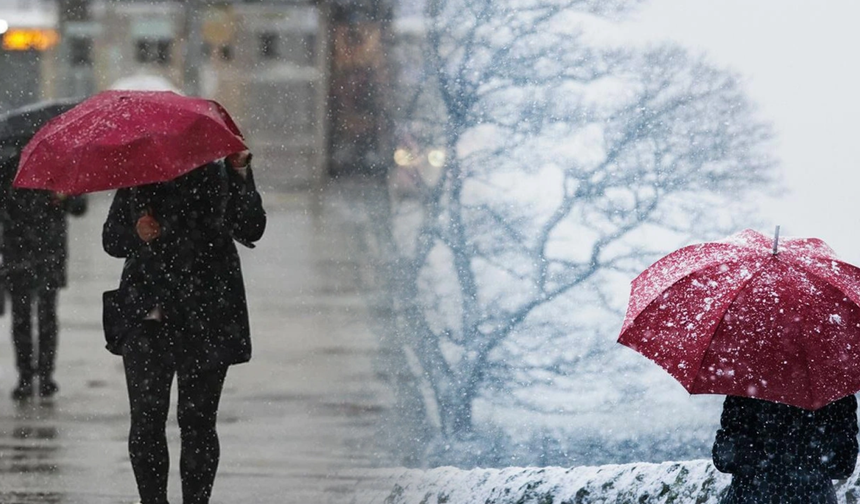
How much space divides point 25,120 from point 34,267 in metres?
0.66

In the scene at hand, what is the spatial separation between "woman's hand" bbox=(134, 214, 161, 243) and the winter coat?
1.62 metres

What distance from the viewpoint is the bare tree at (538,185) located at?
177 inches

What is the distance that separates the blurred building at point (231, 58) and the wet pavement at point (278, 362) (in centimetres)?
38

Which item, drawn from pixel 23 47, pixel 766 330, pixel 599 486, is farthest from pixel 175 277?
pixel 23 47

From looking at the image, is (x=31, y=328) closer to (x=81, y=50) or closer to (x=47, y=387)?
(x=47, y=387)

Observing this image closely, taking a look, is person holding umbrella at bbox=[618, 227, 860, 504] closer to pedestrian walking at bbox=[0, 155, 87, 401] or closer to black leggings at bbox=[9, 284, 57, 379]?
pedestrian walking at bbox=[0, 155, 87, 401]

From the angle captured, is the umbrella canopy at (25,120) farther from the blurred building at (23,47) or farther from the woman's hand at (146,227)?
the woman's hand at (146,227)

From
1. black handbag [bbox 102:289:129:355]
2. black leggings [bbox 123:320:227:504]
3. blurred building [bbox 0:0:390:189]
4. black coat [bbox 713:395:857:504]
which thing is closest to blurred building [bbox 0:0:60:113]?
blurred building [bbox 0:0:390:189]

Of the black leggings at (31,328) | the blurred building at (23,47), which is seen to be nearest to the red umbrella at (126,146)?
the blurred building at (23,47)

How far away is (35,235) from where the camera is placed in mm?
4898

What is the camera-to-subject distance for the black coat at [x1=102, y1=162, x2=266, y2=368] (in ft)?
10.9

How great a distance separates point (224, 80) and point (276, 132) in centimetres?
32

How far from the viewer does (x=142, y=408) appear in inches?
132

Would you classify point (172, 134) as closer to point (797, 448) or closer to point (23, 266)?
point (797, 448)
